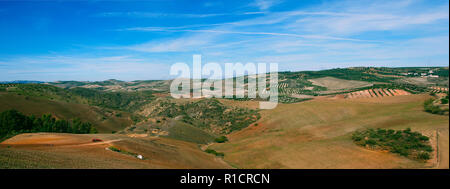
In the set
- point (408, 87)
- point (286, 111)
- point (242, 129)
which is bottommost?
point (242, 129)

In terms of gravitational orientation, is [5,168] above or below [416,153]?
above

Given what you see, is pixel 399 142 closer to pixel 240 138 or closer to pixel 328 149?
pixel 328 149

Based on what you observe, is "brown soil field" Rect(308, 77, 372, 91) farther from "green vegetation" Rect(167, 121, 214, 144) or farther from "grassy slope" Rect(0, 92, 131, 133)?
"grassy slope" Rect(0, 92, 131, 133)

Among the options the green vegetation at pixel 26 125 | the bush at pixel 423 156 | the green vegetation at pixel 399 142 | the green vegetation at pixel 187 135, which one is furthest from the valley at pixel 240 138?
the green vegetation at pixel 26 125

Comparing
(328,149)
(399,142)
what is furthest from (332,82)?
(328,149)

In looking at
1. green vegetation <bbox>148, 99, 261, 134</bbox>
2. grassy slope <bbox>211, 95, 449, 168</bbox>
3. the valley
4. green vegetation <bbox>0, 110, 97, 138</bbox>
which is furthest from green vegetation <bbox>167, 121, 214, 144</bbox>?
green vegetation <bbox>0, 110, 97, 138</bbox>

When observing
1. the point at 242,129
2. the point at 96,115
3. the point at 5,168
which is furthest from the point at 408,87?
the point at 96,115
